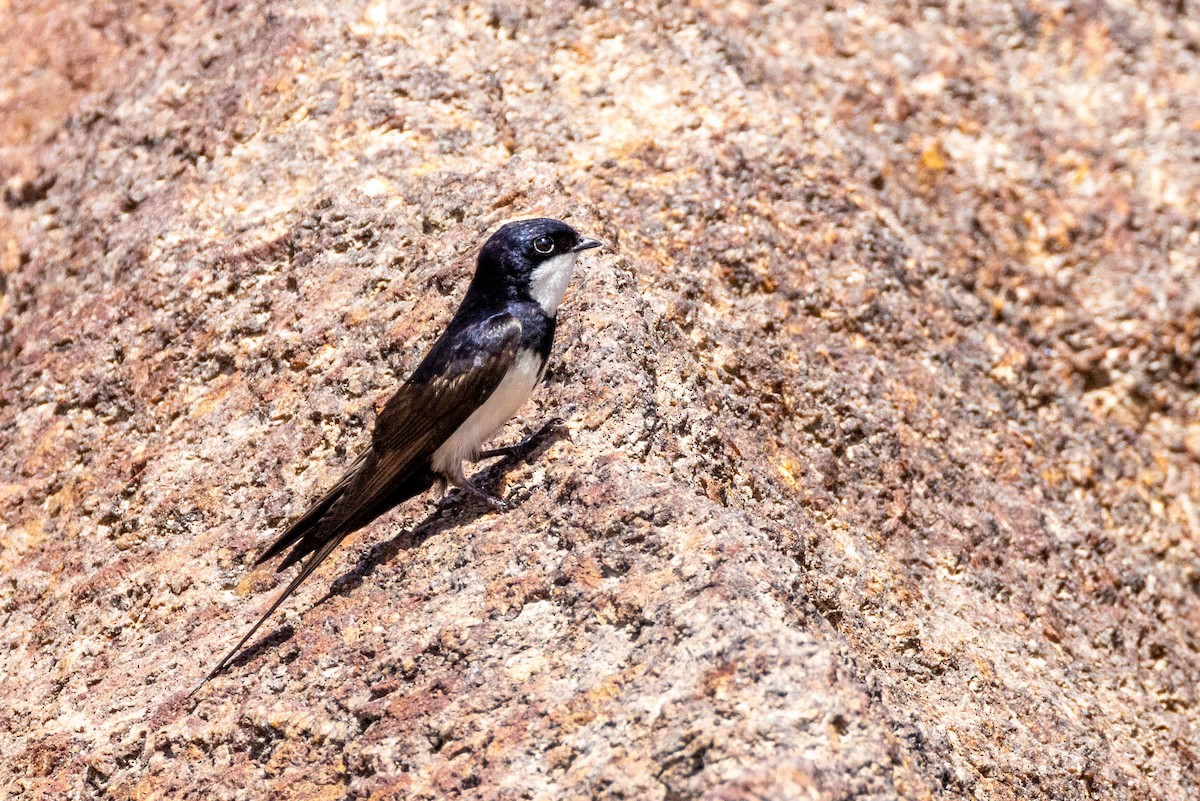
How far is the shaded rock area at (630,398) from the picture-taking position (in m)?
4.00

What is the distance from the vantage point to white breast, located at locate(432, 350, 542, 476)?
15.6 feet

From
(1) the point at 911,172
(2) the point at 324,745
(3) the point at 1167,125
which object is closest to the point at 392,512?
(2) the point at 324,745

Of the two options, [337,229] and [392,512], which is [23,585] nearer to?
[392,512]

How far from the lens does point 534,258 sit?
4887mm

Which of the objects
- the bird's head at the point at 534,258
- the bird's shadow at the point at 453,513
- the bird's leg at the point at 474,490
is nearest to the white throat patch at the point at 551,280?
the bird's head at the point at 534,258

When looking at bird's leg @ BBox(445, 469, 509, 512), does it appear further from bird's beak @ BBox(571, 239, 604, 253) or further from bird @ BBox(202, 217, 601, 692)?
bird's beak @ BBox(571, 239, 604, 253)

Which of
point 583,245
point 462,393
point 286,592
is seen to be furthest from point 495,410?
point 286,592

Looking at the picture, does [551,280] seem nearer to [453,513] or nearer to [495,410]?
[495,410]

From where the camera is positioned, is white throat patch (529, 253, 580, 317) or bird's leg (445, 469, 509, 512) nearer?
bird's leg (445, 469, 509, 512)

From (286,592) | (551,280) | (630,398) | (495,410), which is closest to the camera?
(286,592)

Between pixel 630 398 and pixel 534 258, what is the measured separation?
0.70m

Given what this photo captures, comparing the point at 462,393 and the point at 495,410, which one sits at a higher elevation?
the point at 462,393

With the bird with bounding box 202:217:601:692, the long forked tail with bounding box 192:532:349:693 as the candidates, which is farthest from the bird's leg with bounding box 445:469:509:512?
the long forked tail with bounding box 192:532:349:693

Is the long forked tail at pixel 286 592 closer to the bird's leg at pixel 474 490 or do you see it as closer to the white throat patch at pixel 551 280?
the bird's leg at pixel 474 490
